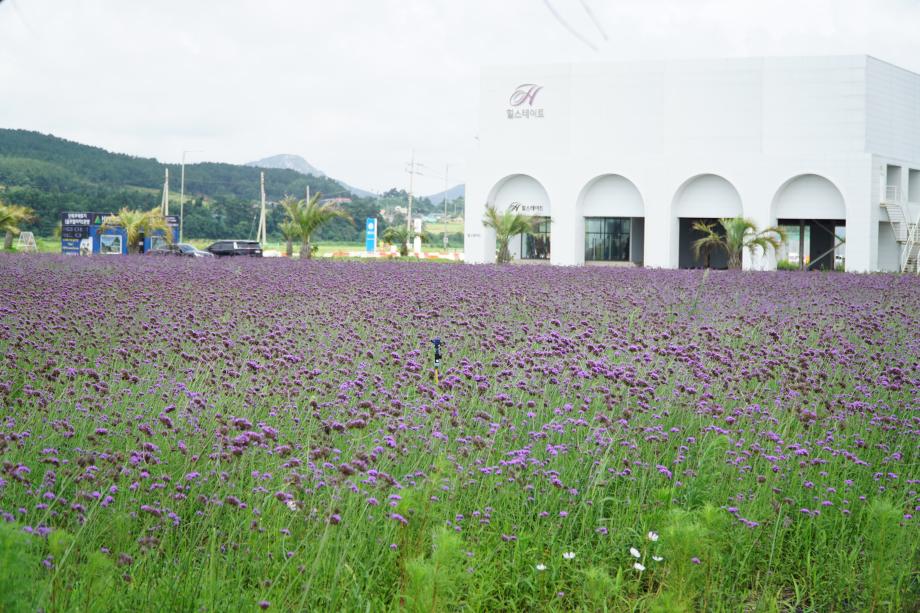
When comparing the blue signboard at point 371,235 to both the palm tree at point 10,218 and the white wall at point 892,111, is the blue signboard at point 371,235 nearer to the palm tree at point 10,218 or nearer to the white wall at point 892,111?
the palm tree at point 10,218

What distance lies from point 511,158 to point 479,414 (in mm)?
44383

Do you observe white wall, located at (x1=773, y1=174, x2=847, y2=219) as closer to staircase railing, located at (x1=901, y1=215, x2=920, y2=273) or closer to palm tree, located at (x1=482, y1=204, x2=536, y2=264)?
staircase railing, located at (x1=901, y1=215, x2=920, y2=273)

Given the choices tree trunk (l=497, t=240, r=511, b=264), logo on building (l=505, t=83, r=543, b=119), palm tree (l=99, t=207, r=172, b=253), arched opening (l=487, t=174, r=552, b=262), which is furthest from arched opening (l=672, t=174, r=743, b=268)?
palm tree (l=99, t=207, r=172, b=253)

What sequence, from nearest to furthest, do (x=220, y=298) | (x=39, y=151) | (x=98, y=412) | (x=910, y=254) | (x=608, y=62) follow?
(x=98, y=412)
(x=220, y=298)
(x=910, y=254)
(x=608, y=62)
(x=39, y=151)

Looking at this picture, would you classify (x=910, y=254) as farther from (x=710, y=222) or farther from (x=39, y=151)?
(x=39, y=151)

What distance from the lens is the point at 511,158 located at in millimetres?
49344

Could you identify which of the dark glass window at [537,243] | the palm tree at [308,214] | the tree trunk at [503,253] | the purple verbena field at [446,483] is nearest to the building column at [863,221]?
the tree trunk at [503,253]

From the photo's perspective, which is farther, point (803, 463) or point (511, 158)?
point (511, 158)

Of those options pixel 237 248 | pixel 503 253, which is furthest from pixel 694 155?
pixel 237 248

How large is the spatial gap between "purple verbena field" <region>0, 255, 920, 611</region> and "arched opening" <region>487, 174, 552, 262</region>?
131 ft

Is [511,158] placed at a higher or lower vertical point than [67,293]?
higher

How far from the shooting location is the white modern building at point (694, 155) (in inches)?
1690

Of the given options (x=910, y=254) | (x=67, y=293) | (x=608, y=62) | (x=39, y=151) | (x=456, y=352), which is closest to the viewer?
(x=456, y=352)

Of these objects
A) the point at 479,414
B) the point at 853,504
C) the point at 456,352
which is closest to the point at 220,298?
the point at 456,352
